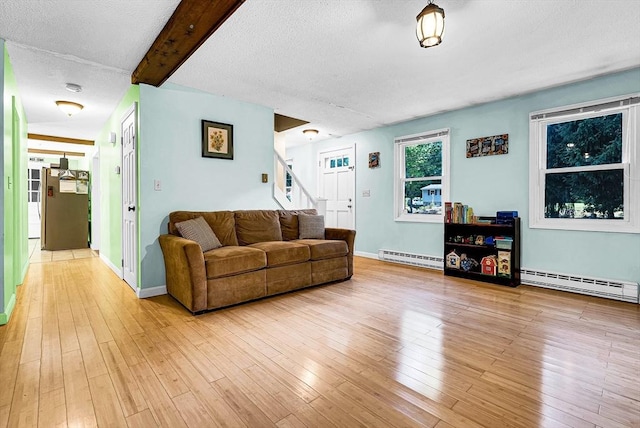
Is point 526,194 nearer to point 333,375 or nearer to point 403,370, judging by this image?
point 403,370

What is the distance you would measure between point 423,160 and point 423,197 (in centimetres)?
61

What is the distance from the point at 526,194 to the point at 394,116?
7.22ft

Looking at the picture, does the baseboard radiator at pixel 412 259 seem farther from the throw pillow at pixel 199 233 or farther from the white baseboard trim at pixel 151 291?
the white baseboard trim at pixel 151 291

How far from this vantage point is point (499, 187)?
4.19 metres

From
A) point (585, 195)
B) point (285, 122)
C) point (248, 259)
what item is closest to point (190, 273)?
point (248, 259)

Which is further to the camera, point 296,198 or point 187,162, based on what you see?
point 296,198

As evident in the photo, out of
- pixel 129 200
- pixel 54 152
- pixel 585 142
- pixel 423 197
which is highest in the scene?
pixel 54 152

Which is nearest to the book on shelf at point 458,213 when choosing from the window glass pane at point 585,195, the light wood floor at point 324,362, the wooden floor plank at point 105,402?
the window glass pane at point 585,195

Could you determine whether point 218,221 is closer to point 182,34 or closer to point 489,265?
point 182,34

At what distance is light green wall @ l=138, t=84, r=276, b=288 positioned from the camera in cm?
341

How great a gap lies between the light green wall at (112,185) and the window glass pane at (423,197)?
163 inches

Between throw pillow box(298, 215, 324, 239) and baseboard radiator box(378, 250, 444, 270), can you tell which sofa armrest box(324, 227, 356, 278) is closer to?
throw pillow box(298, 215, 324, 239)

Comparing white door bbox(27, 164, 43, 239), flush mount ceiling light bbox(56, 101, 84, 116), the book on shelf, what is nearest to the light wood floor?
the book on shelf

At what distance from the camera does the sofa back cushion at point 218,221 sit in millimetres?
3471
